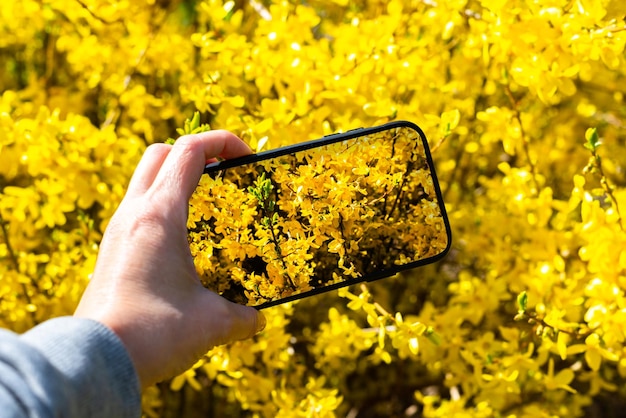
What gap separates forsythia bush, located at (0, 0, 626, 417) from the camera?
1566 mm

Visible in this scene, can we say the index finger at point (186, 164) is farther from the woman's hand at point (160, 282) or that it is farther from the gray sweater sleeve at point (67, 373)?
the gray sweater sleeve at point (67, 373)

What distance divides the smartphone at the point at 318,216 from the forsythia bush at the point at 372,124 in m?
0.21

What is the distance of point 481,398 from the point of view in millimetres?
1790

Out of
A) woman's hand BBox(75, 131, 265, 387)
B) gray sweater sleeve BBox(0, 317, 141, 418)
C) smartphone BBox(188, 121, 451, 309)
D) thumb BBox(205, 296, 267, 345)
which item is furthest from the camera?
smartphone BBox(188, 121, 451, 309)

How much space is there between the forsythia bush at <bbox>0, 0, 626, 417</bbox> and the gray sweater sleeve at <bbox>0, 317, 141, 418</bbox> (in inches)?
27.5

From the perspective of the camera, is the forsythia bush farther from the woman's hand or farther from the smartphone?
the woman's hand

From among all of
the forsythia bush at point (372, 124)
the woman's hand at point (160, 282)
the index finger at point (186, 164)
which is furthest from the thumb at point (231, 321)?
the forsythia bush at point (372, 124)

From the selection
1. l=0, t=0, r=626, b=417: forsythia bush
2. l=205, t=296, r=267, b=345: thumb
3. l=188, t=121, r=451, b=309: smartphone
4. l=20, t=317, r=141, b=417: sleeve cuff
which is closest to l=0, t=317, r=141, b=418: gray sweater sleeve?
l=20, t=317, r=141, b=417: sleeve cuff

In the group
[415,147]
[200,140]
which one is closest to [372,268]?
[415,147]

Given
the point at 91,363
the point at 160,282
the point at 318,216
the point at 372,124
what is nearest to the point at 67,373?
the point at 91,363

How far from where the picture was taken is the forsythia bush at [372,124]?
1566 mm

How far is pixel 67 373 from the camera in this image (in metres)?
0.81

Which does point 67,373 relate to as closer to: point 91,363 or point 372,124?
point 91,363

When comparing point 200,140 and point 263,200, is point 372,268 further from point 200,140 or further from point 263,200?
point 200,140
